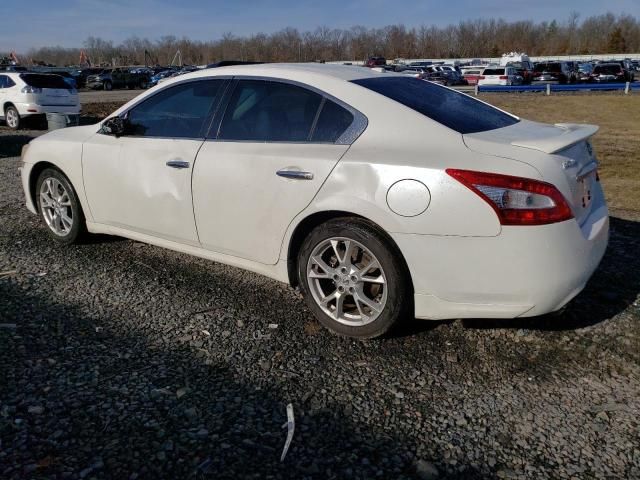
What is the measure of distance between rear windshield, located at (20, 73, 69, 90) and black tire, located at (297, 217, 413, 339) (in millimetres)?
15599

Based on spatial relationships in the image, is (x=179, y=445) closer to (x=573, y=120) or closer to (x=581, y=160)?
(x=581, y=160)

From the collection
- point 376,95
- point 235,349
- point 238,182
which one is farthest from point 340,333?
point 376,95

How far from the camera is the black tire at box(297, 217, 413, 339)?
10.8 feet

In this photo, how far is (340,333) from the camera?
11.7 ft

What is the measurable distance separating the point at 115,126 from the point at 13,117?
1395cm

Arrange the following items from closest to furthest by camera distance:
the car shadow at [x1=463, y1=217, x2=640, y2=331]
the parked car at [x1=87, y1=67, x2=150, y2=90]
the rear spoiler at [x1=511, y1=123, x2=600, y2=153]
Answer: the rear spoiler at [x1=511, y1=123, x2=600, y2=153]
the car shadow at [x1=463, y1=217, x2=640, y2=331]
the parked car at [x1=87, y1=67, x2=150, y2=90]

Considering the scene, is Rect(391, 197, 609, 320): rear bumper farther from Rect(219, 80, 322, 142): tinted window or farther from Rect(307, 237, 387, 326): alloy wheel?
Rect(219, 80, 322, 142): tinted window

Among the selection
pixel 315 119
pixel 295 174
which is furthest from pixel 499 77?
pixel 295 174

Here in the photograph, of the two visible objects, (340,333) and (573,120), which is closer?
(340,333)

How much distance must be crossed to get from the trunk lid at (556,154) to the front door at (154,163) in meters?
1.94

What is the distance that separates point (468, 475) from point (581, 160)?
1.95m

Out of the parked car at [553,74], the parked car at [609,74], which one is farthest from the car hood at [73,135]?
the parked car at [609,74]

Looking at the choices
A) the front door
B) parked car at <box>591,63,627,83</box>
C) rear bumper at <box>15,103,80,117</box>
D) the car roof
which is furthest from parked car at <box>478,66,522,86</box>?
the front door

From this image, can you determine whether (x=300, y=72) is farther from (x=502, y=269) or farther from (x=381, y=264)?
(x=502, y=269)
